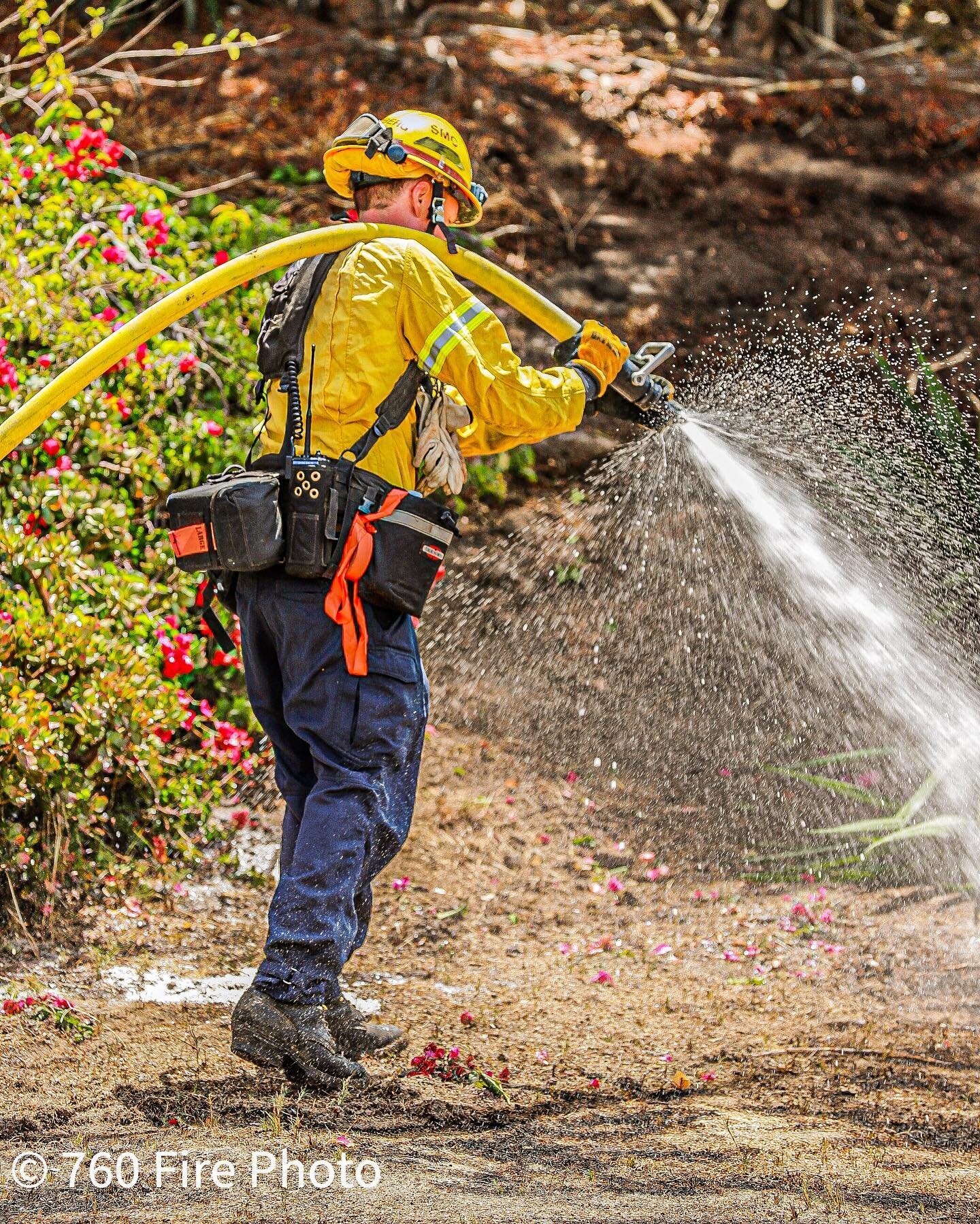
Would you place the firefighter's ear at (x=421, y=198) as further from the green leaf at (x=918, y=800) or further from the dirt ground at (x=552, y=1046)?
the green leaf at (x=918, y=800)

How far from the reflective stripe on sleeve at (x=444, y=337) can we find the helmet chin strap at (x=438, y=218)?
33cm

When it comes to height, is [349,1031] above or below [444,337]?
below

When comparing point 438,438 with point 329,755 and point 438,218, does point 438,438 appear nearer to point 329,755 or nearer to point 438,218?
point 438,218

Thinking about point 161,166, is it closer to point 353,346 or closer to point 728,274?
point 728,274

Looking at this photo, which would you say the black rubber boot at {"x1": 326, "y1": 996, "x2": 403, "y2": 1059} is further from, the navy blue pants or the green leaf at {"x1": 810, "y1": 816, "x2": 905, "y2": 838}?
the green leaf at {"x1": 810, "y1": 816, "x2": 905, "y2": 838}

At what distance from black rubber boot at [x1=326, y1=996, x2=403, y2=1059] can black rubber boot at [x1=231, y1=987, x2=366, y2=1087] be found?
0.76 feet

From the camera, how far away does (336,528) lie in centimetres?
301

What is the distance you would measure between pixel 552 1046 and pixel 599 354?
1.85 m

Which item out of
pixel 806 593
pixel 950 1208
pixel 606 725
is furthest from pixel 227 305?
pixel 950 1208

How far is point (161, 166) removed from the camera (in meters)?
6.92

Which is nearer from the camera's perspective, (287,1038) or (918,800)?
(287,1038)

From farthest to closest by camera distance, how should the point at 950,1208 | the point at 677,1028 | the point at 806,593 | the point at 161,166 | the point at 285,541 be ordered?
the point at 161,166, the point at 806,593, the point at 677,1028, the point at 285,541, the point at 950,1208

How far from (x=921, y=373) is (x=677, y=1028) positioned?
3668 millimetres

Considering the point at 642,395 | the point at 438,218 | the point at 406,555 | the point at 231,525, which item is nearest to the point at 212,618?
the point at 231,525
